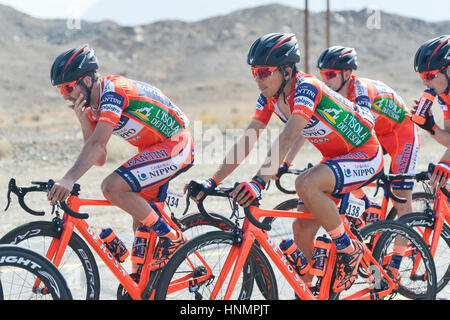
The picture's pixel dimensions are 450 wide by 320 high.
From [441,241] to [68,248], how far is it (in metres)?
3.35

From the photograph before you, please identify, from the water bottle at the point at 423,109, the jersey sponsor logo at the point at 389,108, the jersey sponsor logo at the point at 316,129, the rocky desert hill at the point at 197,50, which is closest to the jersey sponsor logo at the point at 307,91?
the jersey sponsor logo at the point at 316,129

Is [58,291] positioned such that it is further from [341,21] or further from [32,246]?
[341,21]

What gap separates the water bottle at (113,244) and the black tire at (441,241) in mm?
2181

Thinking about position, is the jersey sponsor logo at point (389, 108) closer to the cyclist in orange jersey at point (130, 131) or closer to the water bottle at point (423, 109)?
the water bottle at point (423, 109)

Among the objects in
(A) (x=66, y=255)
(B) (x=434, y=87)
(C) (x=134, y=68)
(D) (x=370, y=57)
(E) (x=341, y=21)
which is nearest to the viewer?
(A) (x=66, y=255)

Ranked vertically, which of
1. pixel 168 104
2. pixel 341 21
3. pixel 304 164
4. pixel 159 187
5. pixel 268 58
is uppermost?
pixel 341 21

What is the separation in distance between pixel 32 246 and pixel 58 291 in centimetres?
67

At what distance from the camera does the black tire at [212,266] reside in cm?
354

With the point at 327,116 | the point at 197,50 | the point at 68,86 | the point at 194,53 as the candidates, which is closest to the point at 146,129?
the point at 68,86

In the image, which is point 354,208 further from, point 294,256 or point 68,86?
point 68,86

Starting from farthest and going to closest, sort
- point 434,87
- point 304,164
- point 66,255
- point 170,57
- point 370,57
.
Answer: point 370,57 < point 170,57 < point 304,164 < point 434,87 < point 66,255

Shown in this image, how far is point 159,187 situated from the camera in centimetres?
459
